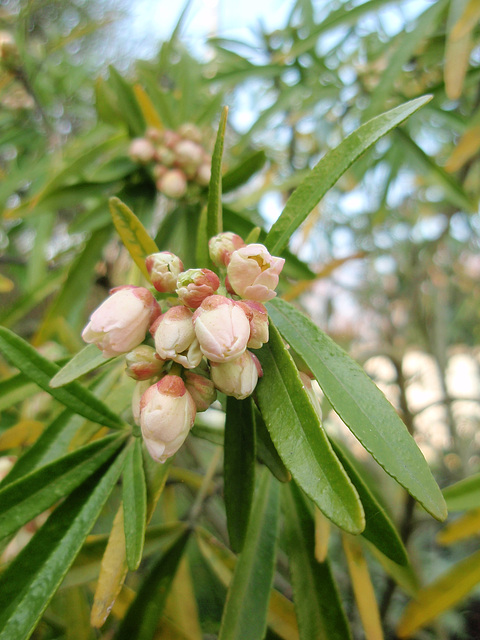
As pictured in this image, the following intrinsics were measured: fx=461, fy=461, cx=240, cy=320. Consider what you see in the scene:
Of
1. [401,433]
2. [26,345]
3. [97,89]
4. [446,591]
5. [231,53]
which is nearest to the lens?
[401,433]

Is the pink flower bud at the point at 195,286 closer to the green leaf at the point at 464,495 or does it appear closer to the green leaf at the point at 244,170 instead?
the green leaf at the point at 244,170

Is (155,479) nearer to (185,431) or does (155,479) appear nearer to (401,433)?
(185,431)

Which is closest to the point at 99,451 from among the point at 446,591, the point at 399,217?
the point at 446,591

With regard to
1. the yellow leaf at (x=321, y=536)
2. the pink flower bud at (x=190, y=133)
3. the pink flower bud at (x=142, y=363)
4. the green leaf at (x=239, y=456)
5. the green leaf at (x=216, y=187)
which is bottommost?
the yellow leaf at (x=321, y=536)

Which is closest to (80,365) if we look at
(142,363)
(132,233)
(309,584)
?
(142,363)

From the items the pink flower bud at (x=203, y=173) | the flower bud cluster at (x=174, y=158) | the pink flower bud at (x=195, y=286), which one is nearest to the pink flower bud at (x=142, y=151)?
the flower bud cluster at (x=174, y=158)

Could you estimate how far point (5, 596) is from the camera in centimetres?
43

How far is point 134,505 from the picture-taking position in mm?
421

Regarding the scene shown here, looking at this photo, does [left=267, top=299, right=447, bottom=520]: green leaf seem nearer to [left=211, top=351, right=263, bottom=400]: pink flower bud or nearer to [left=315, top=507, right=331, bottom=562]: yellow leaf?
[left=211, top=351, right=263, bottom=400]: pink flower bud

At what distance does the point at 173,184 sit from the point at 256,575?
66cm

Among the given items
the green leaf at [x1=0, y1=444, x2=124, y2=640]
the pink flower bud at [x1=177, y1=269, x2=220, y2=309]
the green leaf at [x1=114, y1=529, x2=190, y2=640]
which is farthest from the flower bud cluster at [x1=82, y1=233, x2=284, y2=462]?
the green leaf at [x1=114, y1=529, x2=190, y2=640]

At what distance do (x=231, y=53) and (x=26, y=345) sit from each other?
4.00ft

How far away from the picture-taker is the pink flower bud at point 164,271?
448mm

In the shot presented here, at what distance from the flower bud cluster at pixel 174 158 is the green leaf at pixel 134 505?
562 mm
